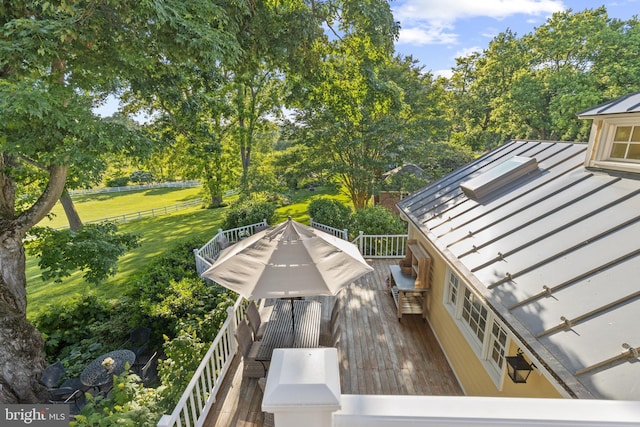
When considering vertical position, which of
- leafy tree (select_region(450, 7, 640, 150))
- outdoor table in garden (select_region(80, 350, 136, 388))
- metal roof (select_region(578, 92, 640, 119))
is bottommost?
outdoor table in garden (select_region(80, 350, 136, 388))

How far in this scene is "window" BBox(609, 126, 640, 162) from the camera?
166 inches

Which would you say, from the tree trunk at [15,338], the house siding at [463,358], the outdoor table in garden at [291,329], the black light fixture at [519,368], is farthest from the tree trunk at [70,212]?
the black light fixture at [519,368]

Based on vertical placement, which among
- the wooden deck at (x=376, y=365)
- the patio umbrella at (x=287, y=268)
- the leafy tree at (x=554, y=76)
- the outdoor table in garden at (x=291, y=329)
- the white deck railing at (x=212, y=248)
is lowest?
the wooden deck at (x=376, y=365)

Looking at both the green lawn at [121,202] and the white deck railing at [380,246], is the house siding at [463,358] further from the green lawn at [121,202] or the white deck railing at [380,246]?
the green lawn at [121,202]

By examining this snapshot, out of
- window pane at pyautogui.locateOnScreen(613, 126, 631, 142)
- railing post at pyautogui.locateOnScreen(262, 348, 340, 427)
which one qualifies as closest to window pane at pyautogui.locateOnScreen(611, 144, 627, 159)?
window pane at pyautogui.locateOnScreen(613, 126, 631, 142)

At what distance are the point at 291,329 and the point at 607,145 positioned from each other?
20.2 feet

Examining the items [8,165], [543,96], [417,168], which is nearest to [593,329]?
[8,165]

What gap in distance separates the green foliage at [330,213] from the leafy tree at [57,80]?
8259 millimetres

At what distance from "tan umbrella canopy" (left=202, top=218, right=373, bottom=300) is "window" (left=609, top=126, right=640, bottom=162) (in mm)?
4347

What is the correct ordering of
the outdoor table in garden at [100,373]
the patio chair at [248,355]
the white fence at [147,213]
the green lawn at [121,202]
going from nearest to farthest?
the patio chair at [248,355]
the outdoor table in garden at [100,373]
the white fence at [147,213]
the green lawn at [121,202]

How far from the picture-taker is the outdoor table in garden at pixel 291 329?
4.70m

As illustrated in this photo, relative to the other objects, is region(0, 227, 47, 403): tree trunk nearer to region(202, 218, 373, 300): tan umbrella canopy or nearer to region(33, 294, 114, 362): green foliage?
region(33, 294, 114, 362): green foliage

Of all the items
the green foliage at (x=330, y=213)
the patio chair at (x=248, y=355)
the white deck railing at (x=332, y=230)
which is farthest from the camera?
the green foliage at (x=330, y=213)

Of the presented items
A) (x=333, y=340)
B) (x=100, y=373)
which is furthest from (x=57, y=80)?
(x=333, y=340)
